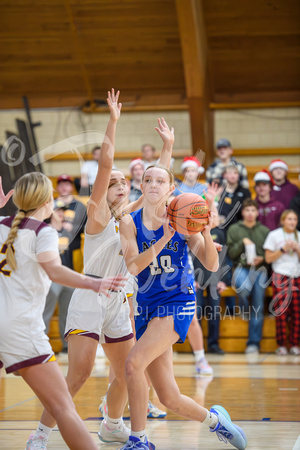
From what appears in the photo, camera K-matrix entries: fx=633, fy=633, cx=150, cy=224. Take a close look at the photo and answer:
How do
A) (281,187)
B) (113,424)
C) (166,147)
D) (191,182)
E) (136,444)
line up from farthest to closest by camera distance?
(281,187), (191,182), (166,147), (113,424), (136,444)

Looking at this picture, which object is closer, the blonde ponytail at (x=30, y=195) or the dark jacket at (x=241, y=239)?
the blonde ponytail at (x=30, y=195)

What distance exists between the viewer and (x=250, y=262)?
8.31 m

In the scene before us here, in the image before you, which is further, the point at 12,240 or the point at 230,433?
the point at 230,433

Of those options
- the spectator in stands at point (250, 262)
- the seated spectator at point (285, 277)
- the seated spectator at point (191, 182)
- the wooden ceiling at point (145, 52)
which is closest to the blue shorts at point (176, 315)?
the seated spectator at point (191, 182)

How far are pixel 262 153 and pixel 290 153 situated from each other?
0.53 m

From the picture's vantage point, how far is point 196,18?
10.5 meters

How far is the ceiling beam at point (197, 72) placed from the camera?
407 inches

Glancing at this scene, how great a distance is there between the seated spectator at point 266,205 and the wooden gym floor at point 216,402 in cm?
199

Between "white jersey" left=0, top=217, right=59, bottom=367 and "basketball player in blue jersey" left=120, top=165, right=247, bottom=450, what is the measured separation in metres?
0.62

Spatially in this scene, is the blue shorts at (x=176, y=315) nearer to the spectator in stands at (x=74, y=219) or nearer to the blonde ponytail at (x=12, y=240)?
the blonde ponytail at (x=12, y=240)

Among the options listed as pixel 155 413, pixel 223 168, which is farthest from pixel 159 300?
pixel 223 168

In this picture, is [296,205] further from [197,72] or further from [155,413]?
[155,413]

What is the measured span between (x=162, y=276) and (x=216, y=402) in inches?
78.2

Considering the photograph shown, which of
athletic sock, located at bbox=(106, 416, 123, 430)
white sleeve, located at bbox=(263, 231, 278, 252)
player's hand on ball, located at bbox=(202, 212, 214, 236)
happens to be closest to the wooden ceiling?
white sleeve, located at bbox=(263, 231, 278, 252)
